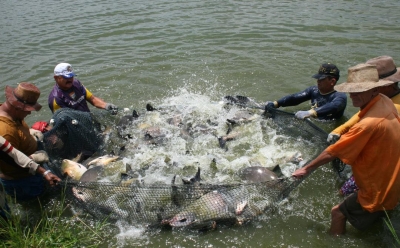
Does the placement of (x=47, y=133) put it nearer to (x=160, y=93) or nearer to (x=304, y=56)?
(x=160, y=93)

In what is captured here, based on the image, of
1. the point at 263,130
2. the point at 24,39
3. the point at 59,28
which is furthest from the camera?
the point at 59,28

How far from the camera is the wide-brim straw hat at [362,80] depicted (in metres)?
3.15

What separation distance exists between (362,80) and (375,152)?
2.49 feet

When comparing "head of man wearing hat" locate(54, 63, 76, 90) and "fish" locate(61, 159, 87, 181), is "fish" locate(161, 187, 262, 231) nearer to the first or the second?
"fish" locate(61, 159, 87, 181)

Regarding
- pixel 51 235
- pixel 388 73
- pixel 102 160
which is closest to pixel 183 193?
pixel 51 235

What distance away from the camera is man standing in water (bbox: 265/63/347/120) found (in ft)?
19.0

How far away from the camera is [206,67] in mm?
9695

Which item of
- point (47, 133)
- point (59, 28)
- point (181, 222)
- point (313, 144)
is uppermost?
point (59, 28)

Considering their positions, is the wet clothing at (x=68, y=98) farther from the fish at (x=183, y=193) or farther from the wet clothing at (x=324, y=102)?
the wet clothing at (x=324, y=102)

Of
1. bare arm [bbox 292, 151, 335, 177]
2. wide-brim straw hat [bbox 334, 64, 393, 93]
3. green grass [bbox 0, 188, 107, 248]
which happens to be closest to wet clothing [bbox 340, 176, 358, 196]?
bare arm [bbox 292, 151, 335, 177]

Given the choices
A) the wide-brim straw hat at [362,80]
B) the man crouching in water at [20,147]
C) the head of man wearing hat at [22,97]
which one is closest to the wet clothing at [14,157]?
the man crouching in water at [20,147]

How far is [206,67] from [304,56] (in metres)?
3.05

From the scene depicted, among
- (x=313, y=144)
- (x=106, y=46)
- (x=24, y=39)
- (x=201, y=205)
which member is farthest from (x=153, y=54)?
(x=201, y=205)

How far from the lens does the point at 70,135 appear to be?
5.56 meters
